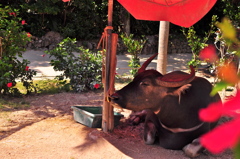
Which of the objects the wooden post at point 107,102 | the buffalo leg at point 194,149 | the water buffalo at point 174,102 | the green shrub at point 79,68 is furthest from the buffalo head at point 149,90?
the green shrub at point 79,68

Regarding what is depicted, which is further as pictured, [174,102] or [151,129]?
[151,129]

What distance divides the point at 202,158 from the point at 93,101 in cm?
284

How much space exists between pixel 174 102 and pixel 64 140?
1.56 m

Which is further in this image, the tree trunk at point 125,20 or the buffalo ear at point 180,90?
the tree trunk at point 125,20

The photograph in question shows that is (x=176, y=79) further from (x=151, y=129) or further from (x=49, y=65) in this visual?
(x=49, y=65)

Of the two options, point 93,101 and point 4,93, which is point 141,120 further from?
point 4,93

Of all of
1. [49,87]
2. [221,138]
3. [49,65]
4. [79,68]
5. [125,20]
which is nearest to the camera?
[221,138]

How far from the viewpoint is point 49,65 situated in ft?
33.1

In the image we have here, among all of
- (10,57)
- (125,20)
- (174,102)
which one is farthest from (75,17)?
(174,102)

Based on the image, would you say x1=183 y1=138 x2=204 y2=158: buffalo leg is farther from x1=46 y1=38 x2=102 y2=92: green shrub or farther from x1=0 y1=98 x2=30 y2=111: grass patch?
x1=46 y1=38 x2=102 y2=92: green shrub

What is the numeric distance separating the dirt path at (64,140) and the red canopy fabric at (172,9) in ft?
5.55

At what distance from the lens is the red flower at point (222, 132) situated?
345mm

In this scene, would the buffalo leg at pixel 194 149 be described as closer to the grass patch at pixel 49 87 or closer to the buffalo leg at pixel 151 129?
the buffalo leg at pixel 151 129

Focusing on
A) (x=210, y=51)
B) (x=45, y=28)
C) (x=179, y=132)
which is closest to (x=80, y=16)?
(x=45, y=28)
